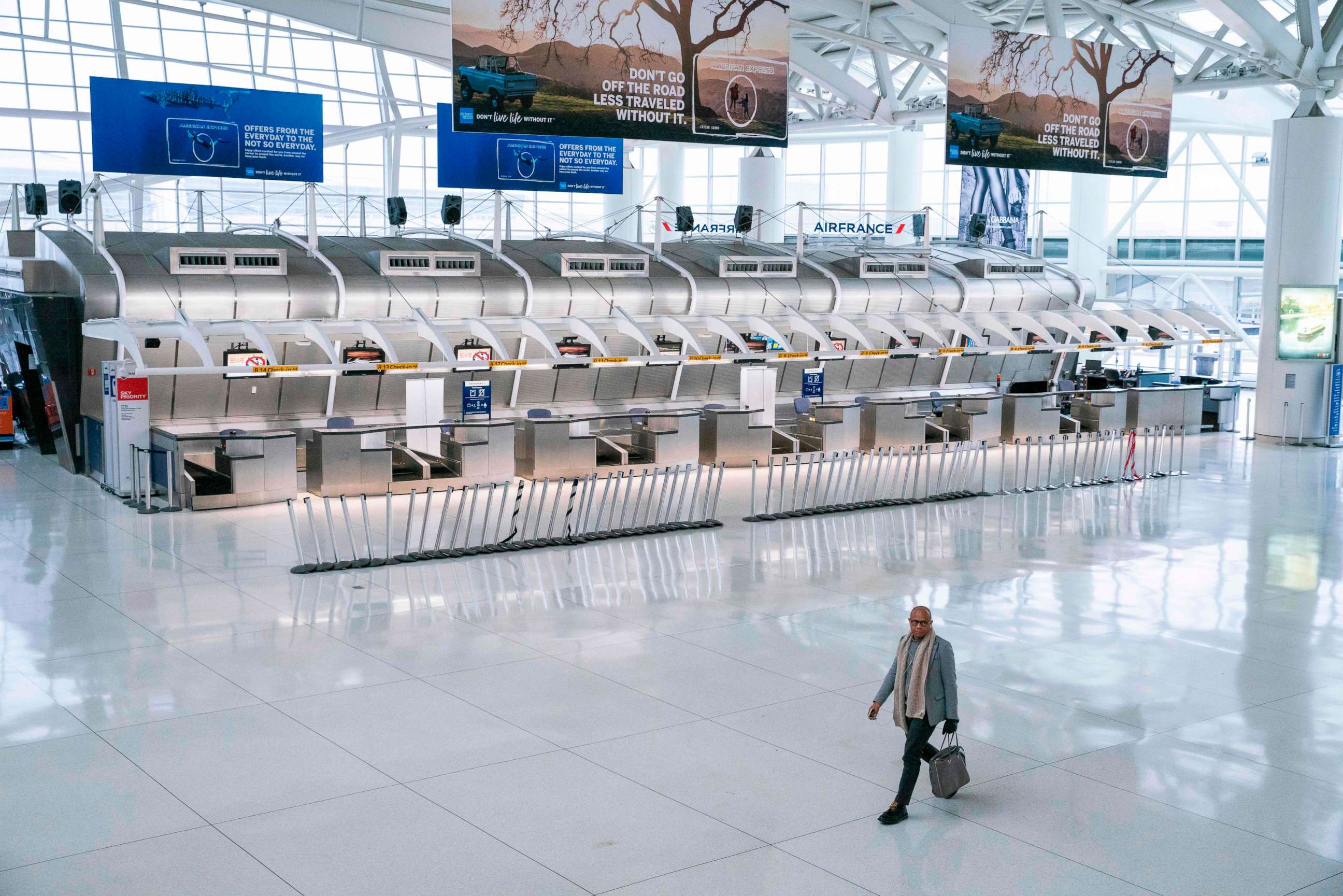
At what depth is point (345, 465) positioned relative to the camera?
17.6 m

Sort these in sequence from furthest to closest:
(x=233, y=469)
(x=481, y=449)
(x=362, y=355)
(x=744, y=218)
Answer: (x=744, y=218)
(x=362, y=355)
(x=481, y=449)
(x=233, y=469)

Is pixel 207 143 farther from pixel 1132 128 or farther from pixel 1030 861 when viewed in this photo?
pixel 1030 861

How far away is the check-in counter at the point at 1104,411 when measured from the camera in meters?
25.8

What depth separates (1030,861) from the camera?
21.6 feet

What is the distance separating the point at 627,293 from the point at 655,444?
4.41 metres

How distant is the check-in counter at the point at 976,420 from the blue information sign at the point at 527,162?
7.79 m

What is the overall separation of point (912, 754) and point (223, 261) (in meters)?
16.5

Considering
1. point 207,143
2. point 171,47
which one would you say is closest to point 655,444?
point 207,143

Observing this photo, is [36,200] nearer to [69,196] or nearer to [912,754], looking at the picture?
[69,196]

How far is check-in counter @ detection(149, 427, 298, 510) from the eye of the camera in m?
16.6

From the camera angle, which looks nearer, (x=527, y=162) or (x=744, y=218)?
(x=527, y=162)

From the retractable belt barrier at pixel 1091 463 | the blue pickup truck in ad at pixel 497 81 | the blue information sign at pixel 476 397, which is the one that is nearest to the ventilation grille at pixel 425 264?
the blue information sign at pixel 476 397

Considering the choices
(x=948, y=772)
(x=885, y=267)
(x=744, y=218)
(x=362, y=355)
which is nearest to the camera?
(x=948, y=772)

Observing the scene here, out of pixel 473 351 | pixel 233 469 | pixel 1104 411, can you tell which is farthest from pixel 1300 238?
pixel 233 469
